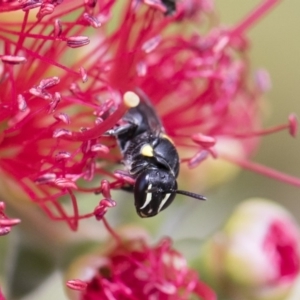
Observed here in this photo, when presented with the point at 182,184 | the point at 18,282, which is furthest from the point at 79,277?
the point at 182,184

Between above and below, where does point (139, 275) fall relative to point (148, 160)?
below

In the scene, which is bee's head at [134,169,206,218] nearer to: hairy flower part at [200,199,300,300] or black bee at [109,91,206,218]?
black bee at [109,91,206,218]

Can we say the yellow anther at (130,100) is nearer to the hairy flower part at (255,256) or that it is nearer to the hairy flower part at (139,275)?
the hairy flower part at (139,275)

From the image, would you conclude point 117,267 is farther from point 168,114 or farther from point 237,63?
point 237,63

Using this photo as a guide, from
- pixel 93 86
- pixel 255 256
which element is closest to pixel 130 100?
pixel 93 86

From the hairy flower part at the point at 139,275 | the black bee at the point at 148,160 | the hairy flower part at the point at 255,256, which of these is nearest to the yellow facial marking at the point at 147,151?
the black bee at the point at 148,160

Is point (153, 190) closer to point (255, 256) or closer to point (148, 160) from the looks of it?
point (148, 160)
